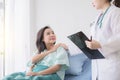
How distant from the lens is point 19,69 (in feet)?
10.2

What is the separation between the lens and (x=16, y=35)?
3.11 meters

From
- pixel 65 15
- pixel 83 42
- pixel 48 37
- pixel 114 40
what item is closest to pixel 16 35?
pixel 65 15

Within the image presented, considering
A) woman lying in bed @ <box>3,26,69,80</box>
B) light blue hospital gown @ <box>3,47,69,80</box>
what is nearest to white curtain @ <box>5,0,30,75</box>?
woman lying in bed @ <box>3,26,69,80</box>

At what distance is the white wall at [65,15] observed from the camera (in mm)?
2747

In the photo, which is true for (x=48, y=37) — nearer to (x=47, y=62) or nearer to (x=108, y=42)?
(x=47, y=62)

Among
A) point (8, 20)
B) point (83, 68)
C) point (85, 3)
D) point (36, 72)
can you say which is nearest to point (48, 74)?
point (36, 72)

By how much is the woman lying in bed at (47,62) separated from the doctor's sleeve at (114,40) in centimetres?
87

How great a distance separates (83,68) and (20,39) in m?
1.13

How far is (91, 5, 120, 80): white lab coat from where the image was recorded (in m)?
1.29

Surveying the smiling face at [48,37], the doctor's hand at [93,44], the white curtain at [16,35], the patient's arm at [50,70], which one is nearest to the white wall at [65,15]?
the white curtain at [16,35]

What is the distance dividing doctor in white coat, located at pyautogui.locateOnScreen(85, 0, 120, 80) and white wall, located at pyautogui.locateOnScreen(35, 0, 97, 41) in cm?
134

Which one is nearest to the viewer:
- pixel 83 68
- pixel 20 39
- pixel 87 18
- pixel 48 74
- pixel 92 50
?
pixel 92 50

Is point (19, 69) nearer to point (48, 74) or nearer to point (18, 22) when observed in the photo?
point (18, 22)

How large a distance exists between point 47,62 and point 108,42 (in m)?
1.03
